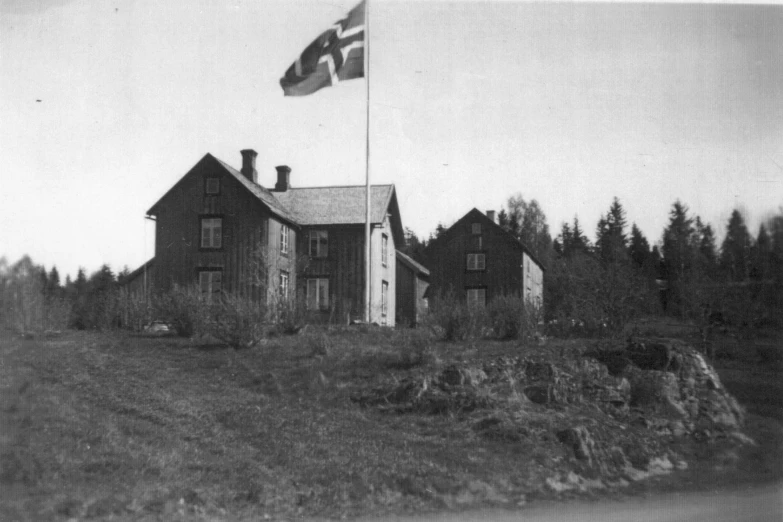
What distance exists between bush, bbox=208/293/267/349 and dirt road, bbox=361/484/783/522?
28.9 feet

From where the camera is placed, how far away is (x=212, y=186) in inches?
1189

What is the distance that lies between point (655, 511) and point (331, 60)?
48.0 ft

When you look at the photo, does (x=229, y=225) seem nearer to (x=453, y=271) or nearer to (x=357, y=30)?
(x=357, y=30)

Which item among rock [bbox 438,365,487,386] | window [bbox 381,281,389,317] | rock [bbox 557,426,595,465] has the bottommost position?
rock [bbox 557,426,595,465]

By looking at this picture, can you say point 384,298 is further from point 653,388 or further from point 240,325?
point 653,388

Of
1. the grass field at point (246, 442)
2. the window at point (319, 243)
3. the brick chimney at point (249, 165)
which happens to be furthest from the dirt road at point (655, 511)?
the brick chimney at point (249, 165)

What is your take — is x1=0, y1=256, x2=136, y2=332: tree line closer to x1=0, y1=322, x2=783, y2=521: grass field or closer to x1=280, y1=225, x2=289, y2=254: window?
x1=0, y1=322, x2=783, y2=521: grass field

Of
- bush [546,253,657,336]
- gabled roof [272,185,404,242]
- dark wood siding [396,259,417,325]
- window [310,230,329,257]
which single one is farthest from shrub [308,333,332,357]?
dark wood siding [396,259,417,325]

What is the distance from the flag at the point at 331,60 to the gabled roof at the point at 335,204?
12.7 meters

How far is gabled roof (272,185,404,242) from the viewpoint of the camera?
32.1m

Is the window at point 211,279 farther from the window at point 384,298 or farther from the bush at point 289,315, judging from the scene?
the bush at point 289,315

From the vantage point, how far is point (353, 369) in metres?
14.3

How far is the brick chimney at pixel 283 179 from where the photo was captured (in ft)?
114

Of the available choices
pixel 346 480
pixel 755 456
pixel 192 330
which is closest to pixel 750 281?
pixel 755 456
